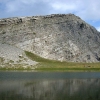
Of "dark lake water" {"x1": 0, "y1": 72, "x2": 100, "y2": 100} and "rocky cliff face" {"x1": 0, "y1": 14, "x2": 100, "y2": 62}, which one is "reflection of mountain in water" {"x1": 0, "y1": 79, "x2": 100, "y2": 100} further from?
"rocky cliff face" {"x1": 0, "y1": 14, "x2": 100, "y2": 62}

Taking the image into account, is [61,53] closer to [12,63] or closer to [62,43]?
[62,43]

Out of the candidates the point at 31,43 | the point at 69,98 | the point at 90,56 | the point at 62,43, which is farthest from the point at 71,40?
the point at 69,98

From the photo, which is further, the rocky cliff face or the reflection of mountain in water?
the rocky cliff face

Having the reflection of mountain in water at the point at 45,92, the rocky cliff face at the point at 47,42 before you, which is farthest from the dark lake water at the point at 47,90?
the rocky cliff face at the point at 47,42

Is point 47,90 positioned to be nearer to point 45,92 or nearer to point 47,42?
point 45,92

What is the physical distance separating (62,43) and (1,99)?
538 ft

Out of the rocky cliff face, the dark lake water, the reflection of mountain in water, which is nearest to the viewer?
the reflection of mountain in water

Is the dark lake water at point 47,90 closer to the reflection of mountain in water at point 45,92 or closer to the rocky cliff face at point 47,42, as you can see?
the reflection of mountain in water at point 45,92

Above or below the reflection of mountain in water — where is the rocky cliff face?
above

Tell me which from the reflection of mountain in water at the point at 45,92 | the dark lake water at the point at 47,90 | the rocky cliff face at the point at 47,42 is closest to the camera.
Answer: the reflection of mountain in water at the point at 45,92

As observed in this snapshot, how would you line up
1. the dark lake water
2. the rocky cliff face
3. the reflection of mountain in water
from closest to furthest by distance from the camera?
the reflection of mountain in water, the dark lake water, the rocky cliff face

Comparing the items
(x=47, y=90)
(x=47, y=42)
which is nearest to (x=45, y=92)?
(x=47, y=90)

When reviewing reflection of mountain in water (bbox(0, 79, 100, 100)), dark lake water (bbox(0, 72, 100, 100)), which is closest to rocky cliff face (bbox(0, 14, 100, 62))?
dark lake water (bbox(0, 72, 100, 100))

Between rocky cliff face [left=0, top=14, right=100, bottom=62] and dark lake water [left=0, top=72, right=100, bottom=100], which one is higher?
rocky cliff face [left=0, top=14, right=100, bottom=62]
